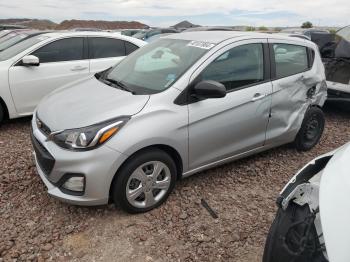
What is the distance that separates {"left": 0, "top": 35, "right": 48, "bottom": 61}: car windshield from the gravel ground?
2.04 m

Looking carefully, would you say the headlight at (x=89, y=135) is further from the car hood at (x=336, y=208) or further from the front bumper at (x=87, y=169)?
the car hood at (x=336, y=208)

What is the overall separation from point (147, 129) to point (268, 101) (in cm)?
159

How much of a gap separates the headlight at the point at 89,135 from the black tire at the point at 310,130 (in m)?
2.66

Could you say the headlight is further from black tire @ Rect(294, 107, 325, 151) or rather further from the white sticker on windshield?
black tire @ Rect(294, 107, 325, 151)

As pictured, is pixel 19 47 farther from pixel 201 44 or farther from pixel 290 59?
pixel 290 59

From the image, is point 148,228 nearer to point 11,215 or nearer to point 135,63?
point 11,215

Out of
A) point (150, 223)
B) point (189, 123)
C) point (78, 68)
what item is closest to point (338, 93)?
point (189, 123)

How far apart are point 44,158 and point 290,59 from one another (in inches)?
120

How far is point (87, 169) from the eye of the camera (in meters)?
2.87

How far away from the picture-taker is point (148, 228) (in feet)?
10.2

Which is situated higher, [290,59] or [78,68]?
[290,59]

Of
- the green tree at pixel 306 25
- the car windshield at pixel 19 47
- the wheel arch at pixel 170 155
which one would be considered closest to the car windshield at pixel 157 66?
the wheel arch at pixel 170 155

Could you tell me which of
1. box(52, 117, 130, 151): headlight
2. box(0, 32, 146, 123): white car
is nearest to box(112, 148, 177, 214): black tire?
box(52, 117, 130, 151): headlight

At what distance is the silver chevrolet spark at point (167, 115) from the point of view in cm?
293
